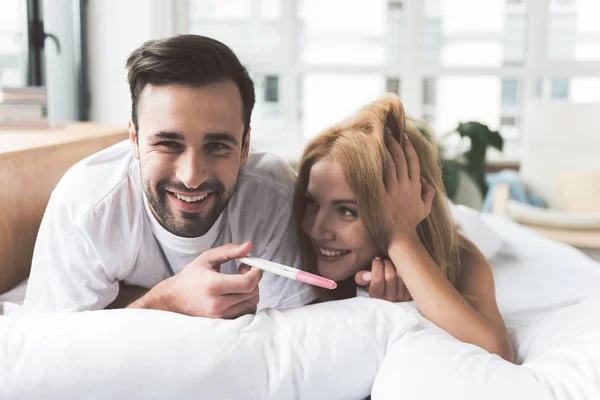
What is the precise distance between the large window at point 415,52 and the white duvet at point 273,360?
2.94 meters

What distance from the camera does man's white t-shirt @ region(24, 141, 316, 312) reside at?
117 cm

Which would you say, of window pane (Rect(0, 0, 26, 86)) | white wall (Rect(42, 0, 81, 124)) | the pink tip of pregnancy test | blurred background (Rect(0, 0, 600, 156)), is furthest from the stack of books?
blurred background (Rect(0, 0, 600, 156))

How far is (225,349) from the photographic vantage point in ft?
2.70

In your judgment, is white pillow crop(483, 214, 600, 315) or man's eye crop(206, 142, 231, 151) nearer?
man's eye crop(206, 142, 231, 151)

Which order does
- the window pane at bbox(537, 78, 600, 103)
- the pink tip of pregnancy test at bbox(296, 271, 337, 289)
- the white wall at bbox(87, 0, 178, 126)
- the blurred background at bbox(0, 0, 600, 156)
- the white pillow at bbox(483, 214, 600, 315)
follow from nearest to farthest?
the pink tip of pregnancy test at bbox(296, 271, 337, 289) < the white pillow at bbox(483, 214, 600, 315) < the white wall at bbox(87, 0, 178, 126) < the blurred background at bbox(0, 0, 600, 156) < the window pane at bbox(537, 78, 600, 103)

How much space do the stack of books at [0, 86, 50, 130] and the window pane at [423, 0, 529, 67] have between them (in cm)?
255

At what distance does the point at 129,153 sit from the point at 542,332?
90 cm

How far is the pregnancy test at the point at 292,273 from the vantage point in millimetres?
870

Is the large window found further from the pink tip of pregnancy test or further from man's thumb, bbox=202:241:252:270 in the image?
the pink tip of pregnancy test

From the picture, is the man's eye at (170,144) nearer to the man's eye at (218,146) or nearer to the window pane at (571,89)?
the man's eye at (218,146)

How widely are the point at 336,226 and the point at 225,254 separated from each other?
30cm

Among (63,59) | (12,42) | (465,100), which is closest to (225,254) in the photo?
(12,42)

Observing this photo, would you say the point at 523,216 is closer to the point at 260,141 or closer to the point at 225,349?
the point at 260,141

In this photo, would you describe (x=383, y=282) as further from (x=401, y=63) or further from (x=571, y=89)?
(x=571, y=89)
